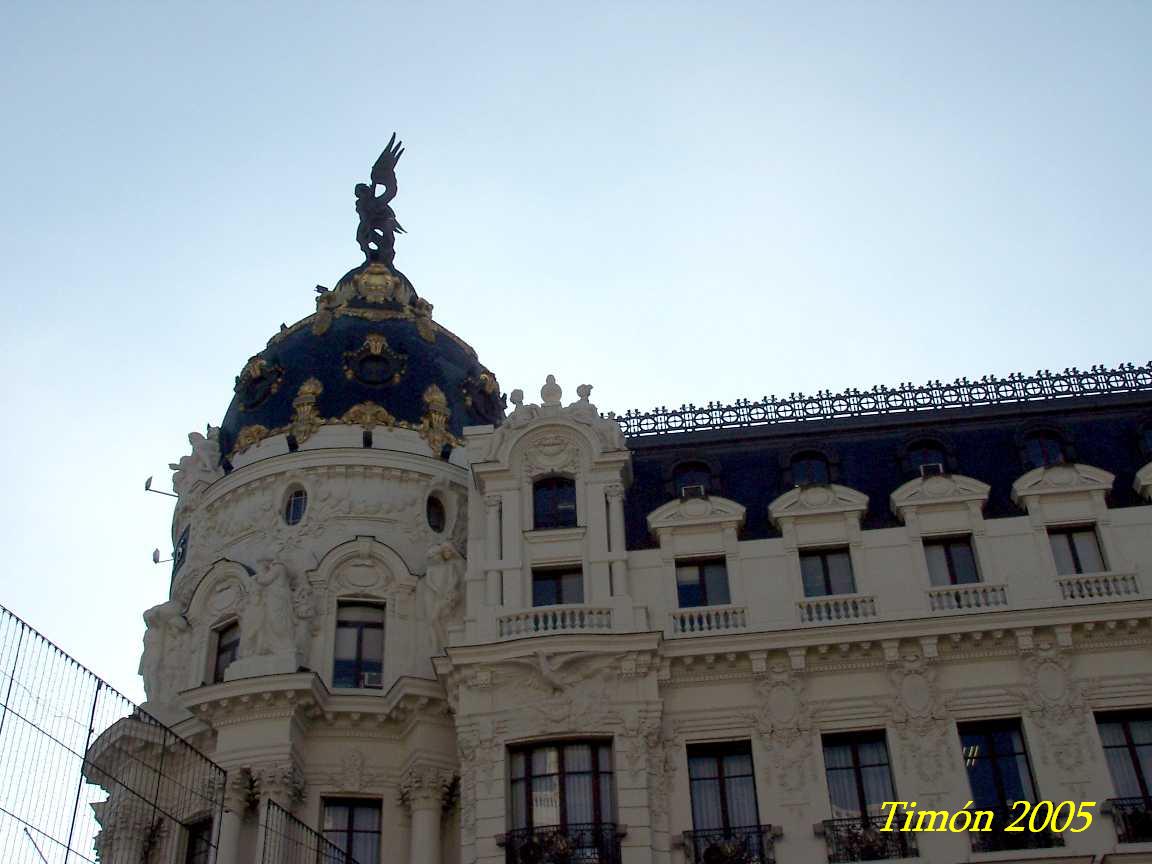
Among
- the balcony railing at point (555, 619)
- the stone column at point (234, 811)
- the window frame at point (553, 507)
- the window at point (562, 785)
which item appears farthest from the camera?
the window frame at point (553, 507)

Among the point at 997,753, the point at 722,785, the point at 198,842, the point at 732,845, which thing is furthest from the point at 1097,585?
the point at 198,842

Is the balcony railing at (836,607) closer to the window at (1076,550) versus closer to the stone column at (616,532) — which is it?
the stone column at (616,532)

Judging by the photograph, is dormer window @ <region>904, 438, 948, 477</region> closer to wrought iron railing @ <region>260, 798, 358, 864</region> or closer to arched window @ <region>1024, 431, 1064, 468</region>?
arched window @ <region>1024, 431, 1064, 468</region>

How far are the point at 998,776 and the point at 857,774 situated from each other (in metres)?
3.00

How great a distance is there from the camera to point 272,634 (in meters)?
35.2

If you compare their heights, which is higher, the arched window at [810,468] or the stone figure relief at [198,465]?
the stone figure relief at [198,465]

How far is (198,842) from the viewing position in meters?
34.4

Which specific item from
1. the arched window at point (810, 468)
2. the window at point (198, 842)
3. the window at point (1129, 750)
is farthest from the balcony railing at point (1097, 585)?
the window at point (198, 842)

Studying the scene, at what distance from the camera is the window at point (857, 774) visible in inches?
1176

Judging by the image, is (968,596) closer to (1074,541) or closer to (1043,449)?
(1074,541)

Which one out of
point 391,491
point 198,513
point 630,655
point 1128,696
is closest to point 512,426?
point 391,491

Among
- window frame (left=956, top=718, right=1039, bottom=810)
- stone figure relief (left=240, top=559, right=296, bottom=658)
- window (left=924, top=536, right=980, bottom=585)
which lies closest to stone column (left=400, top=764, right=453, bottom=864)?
stone figure relief (left=240, top=559, right=296, bottom=658)

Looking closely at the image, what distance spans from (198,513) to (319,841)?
12.0 metres

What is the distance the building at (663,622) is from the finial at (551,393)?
0.22 feet
